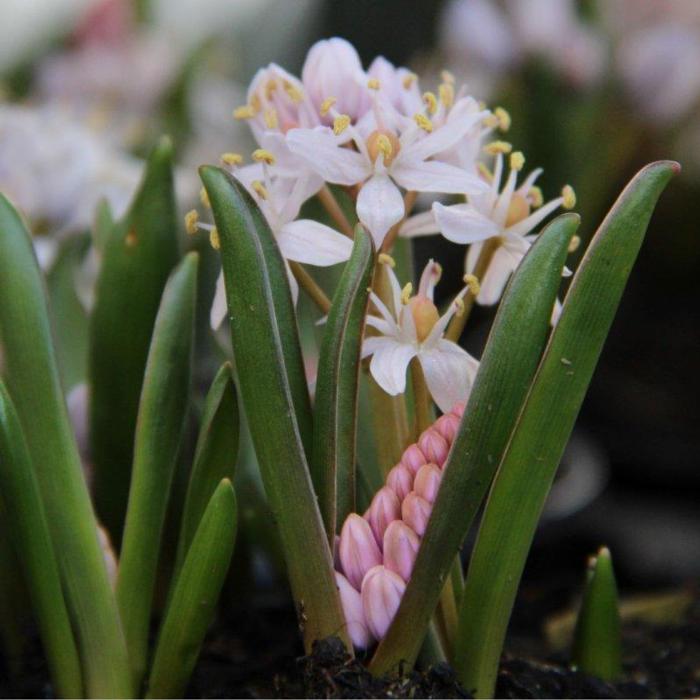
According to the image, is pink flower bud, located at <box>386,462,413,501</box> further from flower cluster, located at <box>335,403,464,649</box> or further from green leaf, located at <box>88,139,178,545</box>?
green leaf, located at <box>88,139,178,545</box>

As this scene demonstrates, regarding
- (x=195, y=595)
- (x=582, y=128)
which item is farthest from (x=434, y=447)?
(x=582, y=128)

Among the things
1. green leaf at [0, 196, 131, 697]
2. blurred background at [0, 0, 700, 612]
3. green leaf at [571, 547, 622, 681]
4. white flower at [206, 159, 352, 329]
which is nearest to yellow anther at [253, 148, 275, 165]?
white flower at [206, 159, 352, 329]

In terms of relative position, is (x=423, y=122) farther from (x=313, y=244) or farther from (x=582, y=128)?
(x=582, y=128)

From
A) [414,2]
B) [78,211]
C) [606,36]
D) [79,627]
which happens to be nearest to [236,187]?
[79,627]

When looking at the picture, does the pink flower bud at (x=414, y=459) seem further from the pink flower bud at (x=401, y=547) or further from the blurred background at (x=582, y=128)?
the blurred background at (x=582, y=128)

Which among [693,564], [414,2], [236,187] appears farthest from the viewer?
[414,2]

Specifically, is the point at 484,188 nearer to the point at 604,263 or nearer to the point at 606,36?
the point at 604,263

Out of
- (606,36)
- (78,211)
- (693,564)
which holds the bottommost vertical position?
(693,564)
